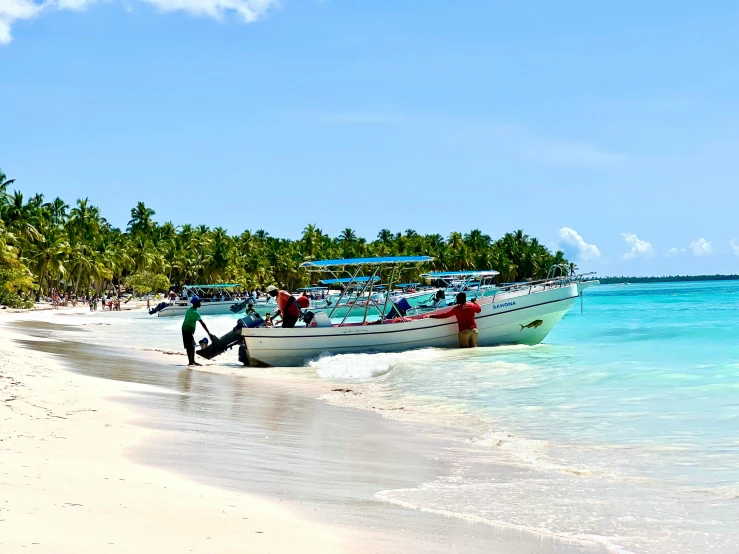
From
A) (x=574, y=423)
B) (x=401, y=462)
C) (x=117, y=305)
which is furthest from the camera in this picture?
(x=117, y=305)

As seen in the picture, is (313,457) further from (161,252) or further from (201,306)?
(161,252)

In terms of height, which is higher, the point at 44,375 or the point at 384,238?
the point at 384,238

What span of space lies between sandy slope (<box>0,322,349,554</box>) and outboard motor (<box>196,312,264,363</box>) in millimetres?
11593

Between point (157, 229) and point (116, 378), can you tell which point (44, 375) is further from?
point (157, 229)

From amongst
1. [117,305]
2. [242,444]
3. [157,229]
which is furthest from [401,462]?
[157,229]

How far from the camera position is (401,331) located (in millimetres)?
19312

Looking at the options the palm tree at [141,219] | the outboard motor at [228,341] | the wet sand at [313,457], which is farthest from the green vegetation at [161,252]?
the wet sand at [313,457]

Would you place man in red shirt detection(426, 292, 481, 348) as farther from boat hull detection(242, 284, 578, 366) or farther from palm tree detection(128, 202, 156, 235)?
palm tree detection(128, 202, 156, 235)

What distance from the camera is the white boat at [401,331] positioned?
18.3 metres

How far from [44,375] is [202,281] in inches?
3581

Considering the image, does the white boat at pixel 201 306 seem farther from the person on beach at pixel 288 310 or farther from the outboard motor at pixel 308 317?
the person on beach at pixel 288 310

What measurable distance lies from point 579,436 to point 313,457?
3.36 meters

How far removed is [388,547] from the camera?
407cm

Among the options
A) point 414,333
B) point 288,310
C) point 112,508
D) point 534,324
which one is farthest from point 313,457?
point 534,324
